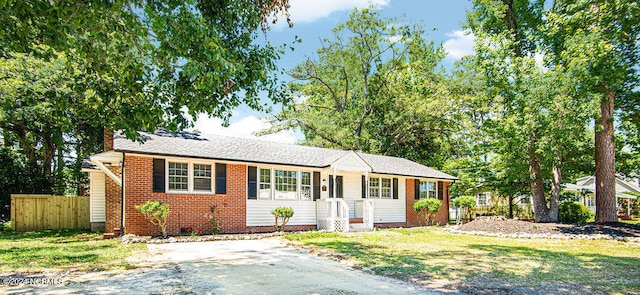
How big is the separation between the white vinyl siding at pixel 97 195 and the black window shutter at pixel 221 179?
525 centimetres

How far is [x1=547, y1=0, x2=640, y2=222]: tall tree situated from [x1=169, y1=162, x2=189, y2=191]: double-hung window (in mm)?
14922

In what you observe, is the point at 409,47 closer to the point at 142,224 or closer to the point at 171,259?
the point at 142,224

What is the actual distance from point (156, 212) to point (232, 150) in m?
4.13

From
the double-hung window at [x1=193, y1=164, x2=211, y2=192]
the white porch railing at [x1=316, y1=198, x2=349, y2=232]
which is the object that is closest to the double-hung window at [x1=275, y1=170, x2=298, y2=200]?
the white porch railing at [x1=316, y1=198, x2=349, y2=232]

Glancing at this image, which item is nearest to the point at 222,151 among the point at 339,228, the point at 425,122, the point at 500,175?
the point at 339,228

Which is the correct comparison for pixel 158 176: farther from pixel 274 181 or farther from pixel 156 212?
pixel 274 181

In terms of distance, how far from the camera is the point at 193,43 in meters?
5.71

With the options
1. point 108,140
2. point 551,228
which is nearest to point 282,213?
point 108,140

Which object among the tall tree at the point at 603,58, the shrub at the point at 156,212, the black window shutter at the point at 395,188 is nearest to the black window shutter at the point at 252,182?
the shrub at the point at 156,212

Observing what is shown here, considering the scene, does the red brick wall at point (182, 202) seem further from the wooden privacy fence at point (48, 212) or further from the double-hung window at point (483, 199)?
the double-hung window at point (483, 199)

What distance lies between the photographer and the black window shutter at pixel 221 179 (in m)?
14.3

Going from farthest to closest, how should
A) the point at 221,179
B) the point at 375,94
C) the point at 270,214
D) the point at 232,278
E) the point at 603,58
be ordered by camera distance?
the point at 375,94
the point at 270,214
the point at 221,179
the point at 603,58
the point at 232,278

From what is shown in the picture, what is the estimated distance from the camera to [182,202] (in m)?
13.5

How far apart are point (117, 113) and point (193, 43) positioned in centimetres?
298
